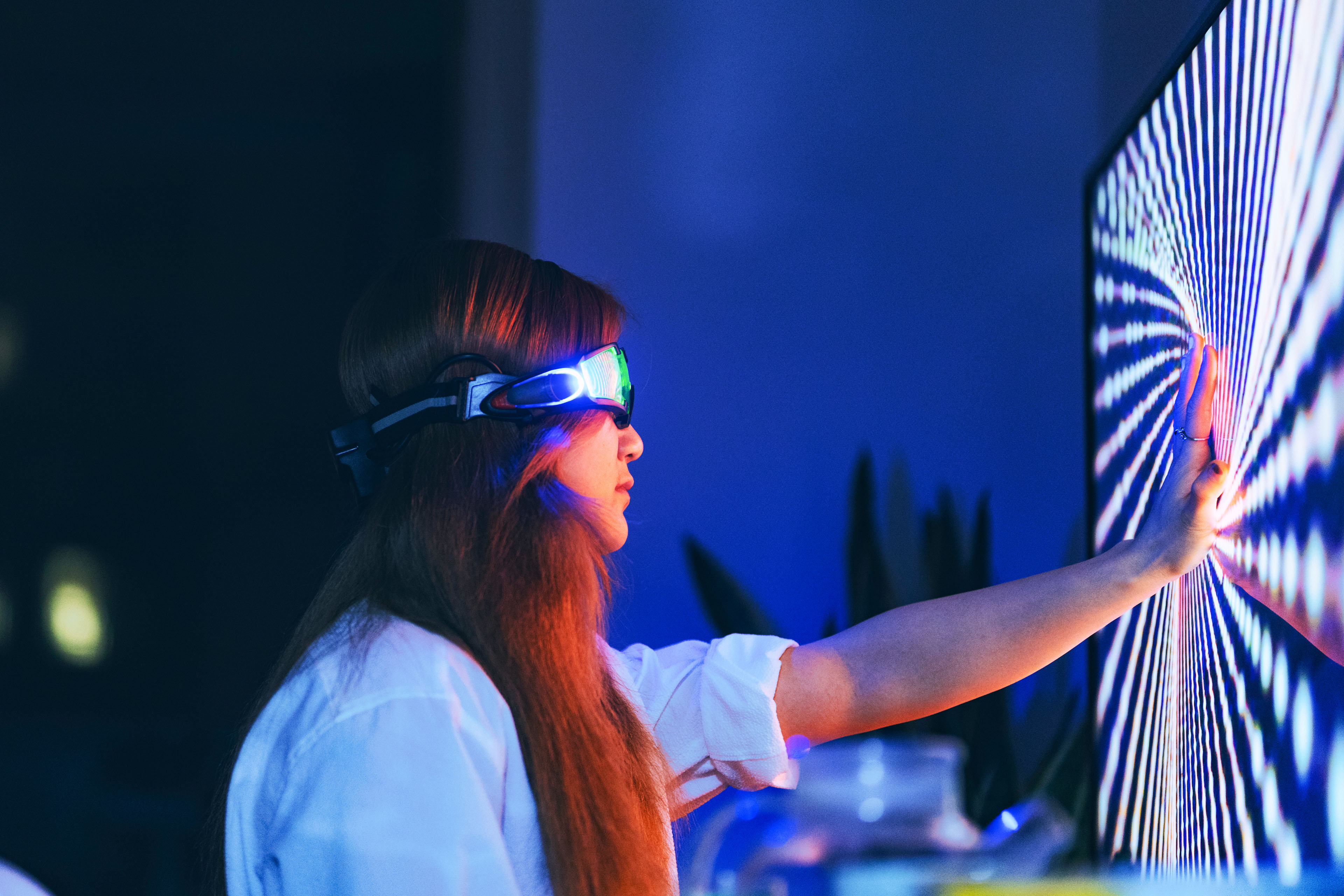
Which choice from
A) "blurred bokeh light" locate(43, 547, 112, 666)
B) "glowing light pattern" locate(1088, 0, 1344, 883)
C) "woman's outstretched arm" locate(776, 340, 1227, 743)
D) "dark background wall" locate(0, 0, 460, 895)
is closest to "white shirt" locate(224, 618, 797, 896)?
"woman's outstretched arm" locate(776, 340, 1227, 743)

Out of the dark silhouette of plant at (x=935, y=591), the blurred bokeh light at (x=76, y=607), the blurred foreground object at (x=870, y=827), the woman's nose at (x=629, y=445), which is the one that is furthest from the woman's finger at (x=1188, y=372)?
the blurred bokeh light at (x=76, y=607)

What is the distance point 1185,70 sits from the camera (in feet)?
4.04

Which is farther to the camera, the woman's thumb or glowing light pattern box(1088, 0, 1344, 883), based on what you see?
the woman's thumb

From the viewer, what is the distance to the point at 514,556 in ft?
3.43

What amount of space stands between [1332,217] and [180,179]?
2.16 meters

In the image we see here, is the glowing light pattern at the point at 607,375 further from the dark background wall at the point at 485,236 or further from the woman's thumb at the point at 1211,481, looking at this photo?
the dark background wall at the point at 485,236

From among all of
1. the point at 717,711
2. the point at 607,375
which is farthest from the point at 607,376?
the point at 717,711

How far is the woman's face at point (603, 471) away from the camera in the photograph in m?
1.14

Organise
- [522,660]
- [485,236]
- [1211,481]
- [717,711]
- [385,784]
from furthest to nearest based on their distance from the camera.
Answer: [485,236], [717,711], [1211,481], [522,660], [385,784]

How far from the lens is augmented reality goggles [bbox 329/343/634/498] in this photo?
1057mm

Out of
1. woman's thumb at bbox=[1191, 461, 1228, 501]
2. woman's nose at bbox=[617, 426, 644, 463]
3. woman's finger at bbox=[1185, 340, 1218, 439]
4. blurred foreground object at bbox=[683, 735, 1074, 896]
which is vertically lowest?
blurred foreground object at bbox=[683, 735, 1074, 896]

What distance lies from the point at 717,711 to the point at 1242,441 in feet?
2.14

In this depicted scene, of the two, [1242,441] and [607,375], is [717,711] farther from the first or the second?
[1242,441]

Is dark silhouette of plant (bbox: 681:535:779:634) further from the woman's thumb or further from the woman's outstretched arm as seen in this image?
the woman's thumb
